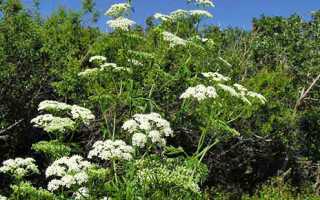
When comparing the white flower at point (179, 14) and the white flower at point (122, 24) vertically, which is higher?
the white flower at point (179, 14)

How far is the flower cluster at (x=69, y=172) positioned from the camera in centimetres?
622

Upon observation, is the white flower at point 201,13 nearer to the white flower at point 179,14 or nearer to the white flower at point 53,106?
the white flower at point 179,14

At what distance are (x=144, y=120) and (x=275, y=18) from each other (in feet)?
47.1

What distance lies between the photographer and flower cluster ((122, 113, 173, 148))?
21.1 feet

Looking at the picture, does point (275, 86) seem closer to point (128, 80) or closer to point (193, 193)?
point (128, 80)

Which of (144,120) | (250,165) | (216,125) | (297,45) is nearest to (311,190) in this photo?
(250,165)

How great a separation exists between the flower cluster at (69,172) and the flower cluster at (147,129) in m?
0.54

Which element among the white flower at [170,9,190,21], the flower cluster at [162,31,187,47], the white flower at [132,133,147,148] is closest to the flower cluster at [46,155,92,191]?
the white flower at [132,133,147,148]

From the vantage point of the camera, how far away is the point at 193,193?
6125 mm

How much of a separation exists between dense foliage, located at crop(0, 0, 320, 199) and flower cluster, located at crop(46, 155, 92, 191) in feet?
0.04

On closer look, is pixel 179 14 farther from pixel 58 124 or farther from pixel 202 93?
pixel 58 124

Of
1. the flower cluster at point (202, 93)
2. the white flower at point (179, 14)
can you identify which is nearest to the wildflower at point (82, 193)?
the flower cluster at point (202, 93)

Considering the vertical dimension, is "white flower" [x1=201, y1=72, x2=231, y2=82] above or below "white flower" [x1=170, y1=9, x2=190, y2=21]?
below

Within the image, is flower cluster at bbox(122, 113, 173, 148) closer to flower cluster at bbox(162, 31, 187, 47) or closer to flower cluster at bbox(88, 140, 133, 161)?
flower cluster at bbox(88, 140, 133, 161)
